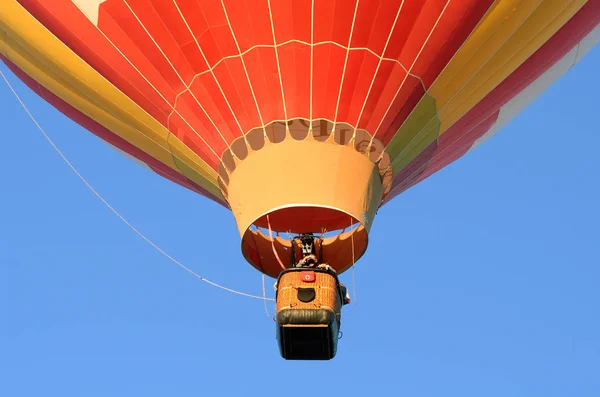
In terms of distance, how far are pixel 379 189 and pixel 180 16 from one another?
6.88ft

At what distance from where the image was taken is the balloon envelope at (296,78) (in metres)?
12.4

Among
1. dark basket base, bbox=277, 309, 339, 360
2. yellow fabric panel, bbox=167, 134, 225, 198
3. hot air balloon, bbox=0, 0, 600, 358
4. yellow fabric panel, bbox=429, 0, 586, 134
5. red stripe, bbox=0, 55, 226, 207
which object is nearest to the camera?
dark basket base, bbox=277, 309, 339, 360

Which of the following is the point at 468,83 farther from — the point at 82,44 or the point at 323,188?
the point at 82,44

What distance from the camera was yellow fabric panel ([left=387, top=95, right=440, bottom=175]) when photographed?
1274 cm

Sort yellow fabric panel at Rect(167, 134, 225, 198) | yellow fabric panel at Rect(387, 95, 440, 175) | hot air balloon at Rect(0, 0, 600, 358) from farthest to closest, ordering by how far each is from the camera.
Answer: yellow fabric panel at Rect(167, 134, 225, 198), yellow fabric panel at Rect(387, 95, 440, 175), hot air balloon at Rect(0, 0, 600, 358)


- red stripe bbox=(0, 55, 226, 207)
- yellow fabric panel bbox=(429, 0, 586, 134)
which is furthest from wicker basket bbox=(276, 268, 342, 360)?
yellow fabric panel bbox=(429, 0, 586, 134)

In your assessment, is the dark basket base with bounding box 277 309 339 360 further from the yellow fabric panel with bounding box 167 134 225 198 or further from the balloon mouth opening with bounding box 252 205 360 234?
the yellow fabric panel with bounding box 167 134 225 198

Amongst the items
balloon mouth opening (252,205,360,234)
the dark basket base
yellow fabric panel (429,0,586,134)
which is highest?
yellow fabric panel (429,0,586,134)

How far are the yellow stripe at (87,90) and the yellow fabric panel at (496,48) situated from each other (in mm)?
1997

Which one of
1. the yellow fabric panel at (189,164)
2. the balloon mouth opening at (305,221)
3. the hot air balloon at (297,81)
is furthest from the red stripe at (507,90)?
the yellow fabric panel at (189,164)

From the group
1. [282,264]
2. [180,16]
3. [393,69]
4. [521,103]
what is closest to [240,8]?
[180,16]

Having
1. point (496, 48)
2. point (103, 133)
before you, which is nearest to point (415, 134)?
point (496, 48)

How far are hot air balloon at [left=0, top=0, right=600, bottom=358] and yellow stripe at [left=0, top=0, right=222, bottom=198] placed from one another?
0.02 metres

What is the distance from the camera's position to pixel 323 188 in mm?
12445
